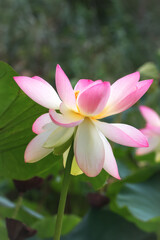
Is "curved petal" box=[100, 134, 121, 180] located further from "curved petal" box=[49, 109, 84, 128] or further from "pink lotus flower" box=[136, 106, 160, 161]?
"pink lotus flower" box=[136, 106, 160, 161]

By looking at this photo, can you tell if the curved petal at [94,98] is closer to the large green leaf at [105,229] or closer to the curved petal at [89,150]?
the curved petal at [89,150]

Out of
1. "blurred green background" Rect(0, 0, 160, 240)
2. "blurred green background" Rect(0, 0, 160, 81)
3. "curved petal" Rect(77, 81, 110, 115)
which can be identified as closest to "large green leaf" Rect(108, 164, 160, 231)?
"blurred green background" Rect(0, 0, 160, 240)

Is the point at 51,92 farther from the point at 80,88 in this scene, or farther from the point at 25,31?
the point at 25,31

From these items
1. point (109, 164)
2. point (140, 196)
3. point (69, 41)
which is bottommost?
point (69, 41)

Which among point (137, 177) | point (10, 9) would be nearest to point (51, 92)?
point (137, 177)

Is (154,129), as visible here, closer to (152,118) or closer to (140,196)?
(152,118)

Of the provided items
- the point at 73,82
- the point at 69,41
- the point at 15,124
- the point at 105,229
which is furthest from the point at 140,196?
the point at 69,41
